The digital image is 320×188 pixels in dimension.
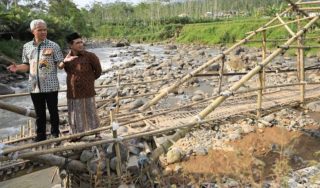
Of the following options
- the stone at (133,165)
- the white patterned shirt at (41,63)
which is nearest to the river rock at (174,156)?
the stone at (133,165)

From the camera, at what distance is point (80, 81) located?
442 cm

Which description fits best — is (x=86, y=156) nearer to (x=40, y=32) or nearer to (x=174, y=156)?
(x=40, y=32)

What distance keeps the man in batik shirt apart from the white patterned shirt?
0.14 metres

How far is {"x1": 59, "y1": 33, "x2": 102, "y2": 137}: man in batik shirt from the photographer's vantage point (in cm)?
438

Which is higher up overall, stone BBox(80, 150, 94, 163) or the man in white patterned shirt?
the man in white patterned shirt

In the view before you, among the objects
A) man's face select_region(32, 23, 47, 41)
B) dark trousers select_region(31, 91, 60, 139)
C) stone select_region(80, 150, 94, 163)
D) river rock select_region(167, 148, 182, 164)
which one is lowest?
river rock select_region(167, 148, 182, 164)

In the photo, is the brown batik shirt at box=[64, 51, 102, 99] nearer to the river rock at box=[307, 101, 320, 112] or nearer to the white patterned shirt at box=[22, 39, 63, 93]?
the white patterned shirt at box=[22, 39, 63, 93]

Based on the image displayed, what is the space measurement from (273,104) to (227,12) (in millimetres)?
53846

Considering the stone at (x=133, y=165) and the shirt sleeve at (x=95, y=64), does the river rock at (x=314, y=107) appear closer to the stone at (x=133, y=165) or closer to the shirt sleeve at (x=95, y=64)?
the stone at (x=133, y=165)

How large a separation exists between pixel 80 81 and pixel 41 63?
477 millimetres

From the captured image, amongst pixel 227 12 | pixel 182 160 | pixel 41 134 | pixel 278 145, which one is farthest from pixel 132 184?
pixel 227 12

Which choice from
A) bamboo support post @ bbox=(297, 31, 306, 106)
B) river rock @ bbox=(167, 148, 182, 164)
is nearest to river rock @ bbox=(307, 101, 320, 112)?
bamboo support post @ bbox=(297, 31, 306, 106)

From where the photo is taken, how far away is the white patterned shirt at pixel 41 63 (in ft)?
14.3

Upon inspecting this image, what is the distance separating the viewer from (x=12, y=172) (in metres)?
4.25
